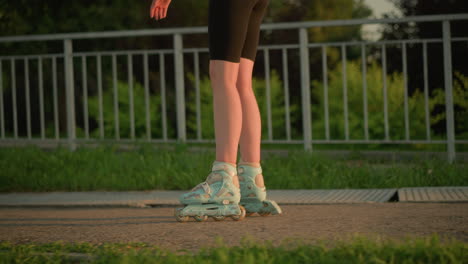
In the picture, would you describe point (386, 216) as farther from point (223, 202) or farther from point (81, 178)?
point (81, 178)

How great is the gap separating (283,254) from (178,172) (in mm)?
3059

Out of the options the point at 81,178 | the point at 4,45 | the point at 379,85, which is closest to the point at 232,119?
the point at 81,178

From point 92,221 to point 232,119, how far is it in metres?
0.93

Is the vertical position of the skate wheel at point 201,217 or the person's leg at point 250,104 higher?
the person's leg at point 250,104

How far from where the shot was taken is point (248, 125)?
356cm

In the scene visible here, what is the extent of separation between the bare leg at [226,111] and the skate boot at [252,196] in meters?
0.15

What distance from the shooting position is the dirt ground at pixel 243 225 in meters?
2.81

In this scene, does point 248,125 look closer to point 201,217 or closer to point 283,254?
point 201,217

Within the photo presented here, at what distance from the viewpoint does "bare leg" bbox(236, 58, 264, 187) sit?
3.51m

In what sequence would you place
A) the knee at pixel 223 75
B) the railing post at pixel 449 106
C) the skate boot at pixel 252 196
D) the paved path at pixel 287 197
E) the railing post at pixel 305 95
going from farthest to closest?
1. the railing post at pixel 305 95
2. the railing post at pixel 449 106
3. the paved path at pixel 287 197
4. the skate boot at pixel 252 196
5. the knee at pixel 223 75

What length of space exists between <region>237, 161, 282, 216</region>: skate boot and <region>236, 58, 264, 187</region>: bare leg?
27 millimetres

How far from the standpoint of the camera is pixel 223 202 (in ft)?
10.7

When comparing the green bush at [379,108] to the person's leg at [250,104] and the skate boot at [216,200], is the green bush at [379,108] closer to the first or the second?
the person's leg at [250,104]

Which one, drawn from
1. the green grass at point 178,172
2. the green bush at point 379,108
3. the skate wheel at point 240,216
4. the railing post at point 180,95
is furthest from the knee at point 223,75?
the green bush at point 379,108
